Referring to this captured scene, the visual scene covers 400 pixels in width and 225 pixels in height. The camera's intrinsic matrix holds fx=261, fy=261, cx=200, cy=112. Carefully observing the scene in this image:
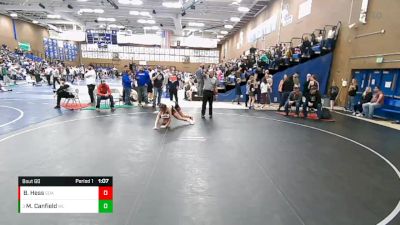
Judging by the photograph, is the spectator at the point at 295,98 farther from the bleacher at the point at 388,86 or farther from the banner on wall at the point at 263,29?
the banner on wall at the point at 263,29

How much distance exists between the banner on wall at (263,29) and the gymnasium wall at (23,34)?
26.2 meters

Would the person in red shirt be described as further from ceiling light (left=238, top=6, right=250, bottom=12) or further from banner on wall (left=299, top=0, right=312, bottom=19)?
ceiling light (left=238, top=6, right=250, bottom=12)

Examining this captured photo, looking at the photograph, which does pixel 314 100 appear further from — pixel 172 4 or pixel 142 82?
pixel 172 4

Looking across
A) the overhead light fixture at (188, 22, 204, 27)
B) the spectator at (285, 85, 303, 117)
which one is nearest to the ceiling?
the overhead light fixture at (188, 22, 204, 27)

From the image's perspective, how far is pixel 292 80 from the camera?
10.9 m

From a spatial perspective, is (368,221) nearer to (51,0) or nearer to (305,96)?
(305,96)

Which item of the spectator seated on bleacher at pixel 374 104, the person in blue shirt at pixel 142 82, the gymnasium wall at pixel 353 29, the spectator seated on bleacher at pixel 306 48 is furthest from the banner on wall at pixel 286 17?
the person in blue shirt at pixel 142 82

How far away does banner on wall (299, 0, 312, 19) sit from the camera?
15.3 m

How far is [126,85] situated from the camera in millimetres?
11344

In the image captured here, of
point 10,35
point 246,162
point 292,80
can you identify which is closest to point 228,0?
point 292,80

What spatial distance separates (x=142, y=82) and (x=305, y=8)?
11030mm

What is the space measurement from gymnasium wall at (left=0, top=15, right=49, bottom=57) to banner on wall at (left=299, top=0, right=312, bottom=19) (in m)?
29.3

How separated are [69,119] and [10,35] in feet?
93.4

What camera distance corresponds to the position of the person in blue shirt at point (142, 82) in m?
11.4
